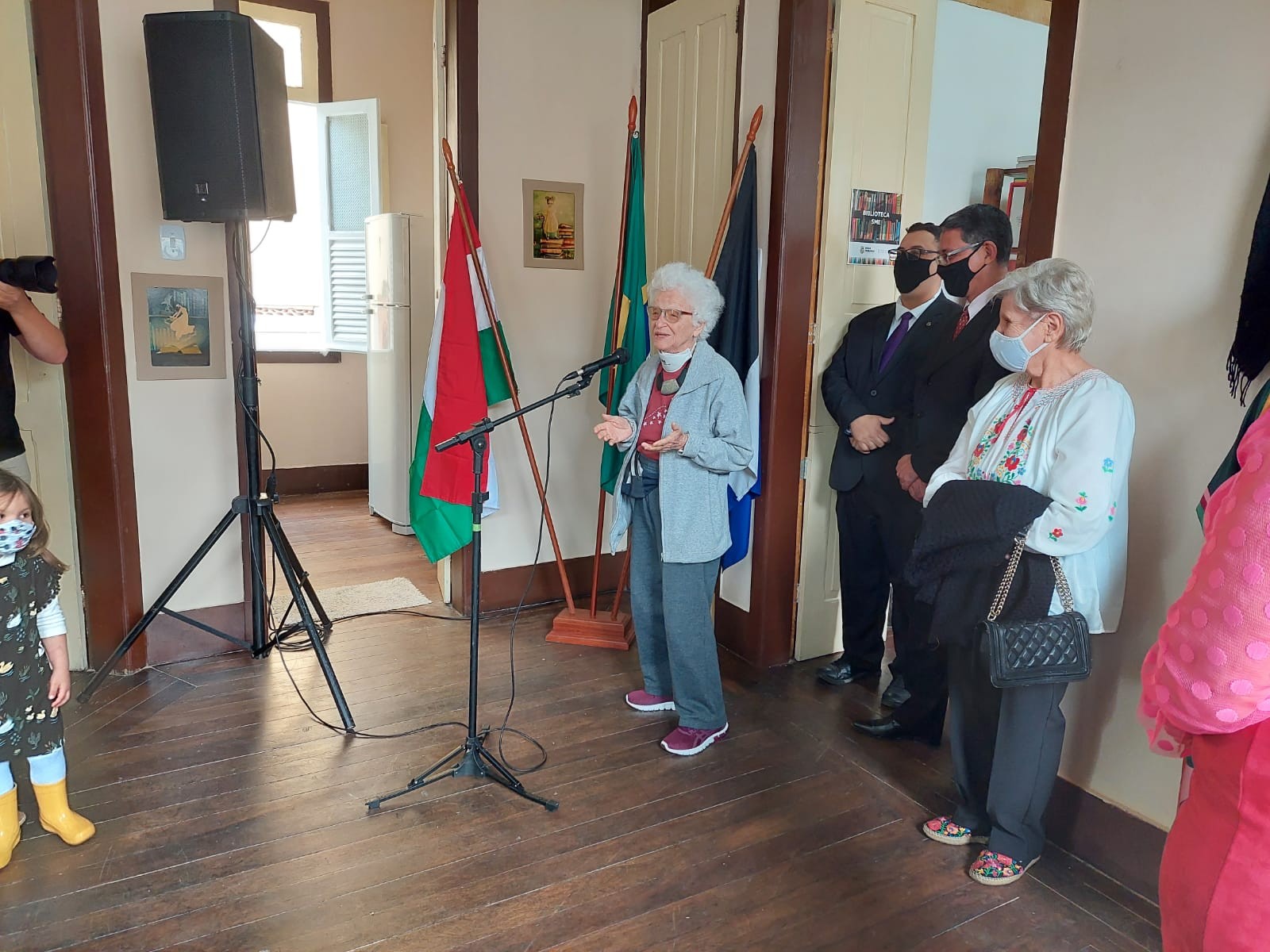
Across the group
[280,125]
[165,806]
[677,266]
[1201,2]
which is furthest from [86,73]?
[1201,2]

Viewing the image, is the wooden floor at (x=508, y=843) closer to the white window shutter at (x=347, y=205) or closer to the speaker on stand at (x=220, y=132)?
the speaker on stand at (x=220, y=132)

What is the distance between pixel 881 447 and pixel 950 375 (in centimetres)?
43

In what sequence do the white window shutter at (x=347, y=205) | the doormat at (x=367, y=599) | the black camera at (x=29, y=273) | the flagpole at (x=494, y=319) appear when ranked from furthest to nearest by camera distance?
the white window shutter at (x=347, y=205) < the doormat at (x=367, y=599) < the flagpole at (x=494, y=319) < the black camera at (x=29, y=273)

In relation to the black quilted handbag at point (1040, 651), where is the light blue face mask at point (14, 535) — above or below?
above

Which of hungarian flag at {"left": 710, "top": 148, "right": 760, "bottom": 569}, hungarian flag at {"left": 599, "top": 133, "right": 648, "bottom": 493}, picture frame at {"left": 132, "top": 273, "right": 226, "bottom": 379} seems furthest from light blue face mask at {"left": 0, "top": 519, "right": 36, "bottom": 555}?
hungarian flag at {"left": 710, "top": 148, "right": 760, "bottom": 569}

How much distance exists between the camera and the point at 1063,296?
180 centimetres

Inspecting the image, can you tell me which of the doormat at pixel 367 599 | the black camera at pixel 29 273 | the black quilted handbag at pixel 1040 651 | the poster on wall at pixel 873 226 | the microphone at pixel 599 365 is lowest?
the doormat at pixel 367 599

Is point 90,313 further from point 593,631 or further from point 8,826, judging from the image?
point 593,631

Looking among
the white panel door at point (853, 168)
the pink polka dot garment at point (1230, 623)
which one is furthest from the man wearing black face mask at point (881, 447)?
the pink polka dot garment at point (1230, 623)

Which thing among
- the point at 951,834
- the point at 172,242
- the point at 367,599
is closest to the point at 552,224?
the point at 172,242

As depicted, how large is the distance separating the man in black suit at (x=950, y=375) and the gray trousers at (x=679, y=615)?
1.92 feet

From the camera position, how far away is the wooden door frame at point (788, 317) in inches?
A: 111

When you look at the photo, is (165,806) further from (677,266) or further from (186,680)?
(677,266)

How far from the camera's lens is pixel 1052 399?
1.85m
